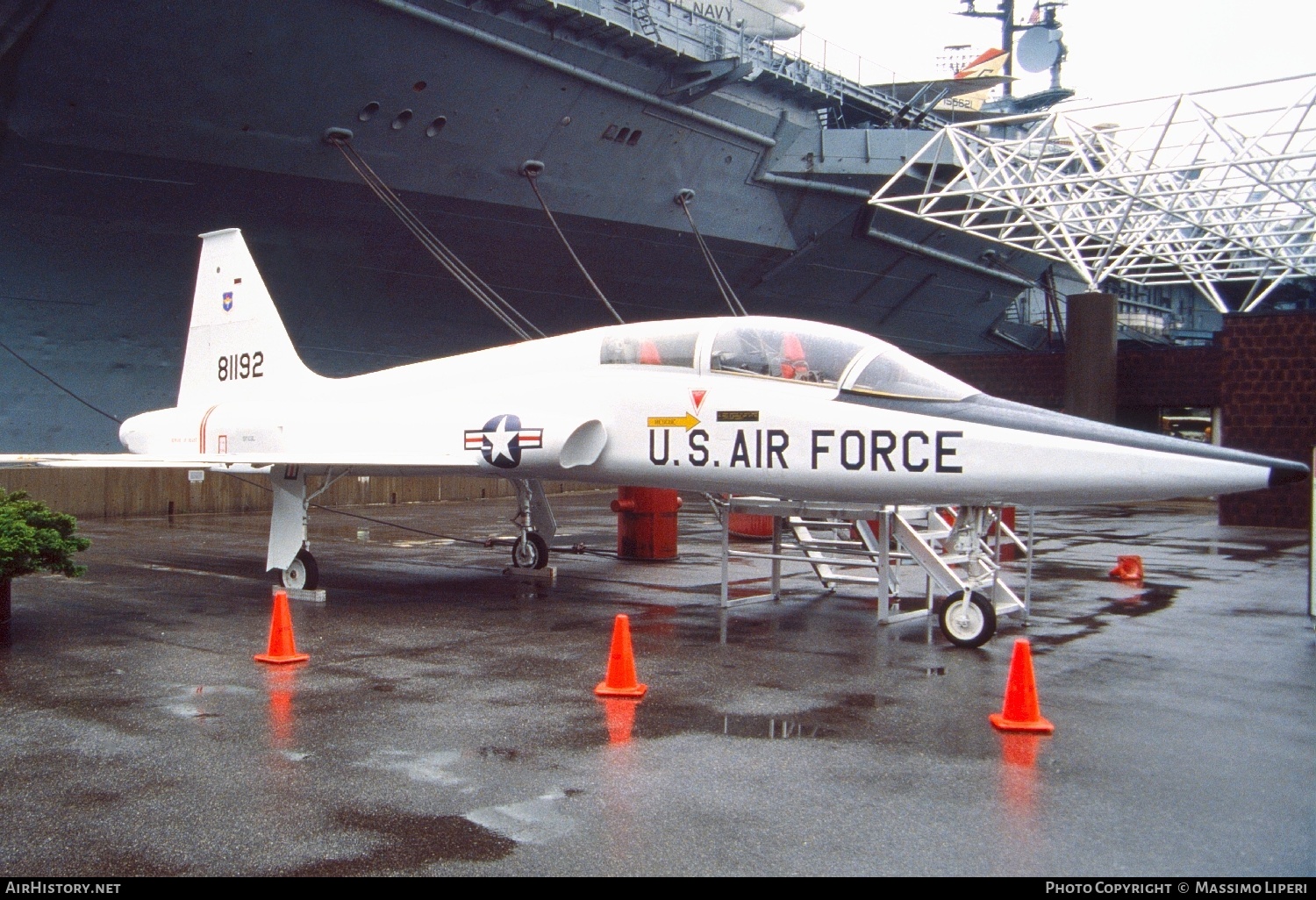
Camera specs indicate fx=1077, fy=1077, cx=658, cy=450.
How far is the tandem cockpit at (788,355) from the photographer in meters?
8.90

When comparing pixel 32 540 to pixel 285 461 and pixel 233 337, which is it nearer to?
pixel 285 461

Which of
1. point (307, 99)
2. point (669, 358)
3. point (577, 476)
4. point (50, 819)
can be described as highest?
point (307, 99)

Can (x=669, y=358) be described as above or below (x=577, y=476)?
above

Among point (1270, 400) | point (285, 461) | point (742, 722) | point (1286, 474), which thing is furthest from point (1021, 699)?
point (1270, 400)

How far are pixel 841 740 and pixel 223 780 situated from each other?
3.26 meters

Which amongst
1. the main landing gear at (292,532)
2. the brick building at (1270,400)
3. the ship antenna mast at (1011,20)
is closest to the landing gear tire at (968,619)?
the main landing gear at (292,532)

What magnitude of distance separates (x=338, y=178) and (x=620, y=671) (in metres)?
15.4

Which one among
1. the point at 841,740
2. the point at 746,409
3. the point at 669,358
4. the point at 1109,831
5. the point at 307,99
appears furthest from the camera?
the point at 307,99

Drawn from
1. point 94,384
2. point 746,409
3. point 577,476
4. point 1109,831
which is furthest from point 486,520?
point 1109,831

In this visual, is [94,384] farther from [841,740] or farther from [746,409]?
[841,740]

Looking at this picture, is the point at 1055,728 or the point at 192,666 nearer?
the point at 1055,728

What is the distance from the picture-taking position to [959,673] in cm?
788

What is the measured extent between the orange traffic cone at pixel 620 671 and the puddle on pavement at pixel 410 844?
2310mm

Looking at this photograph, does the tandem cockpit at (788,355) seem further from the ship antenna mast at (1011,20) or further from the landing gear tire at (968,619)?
the ship antenna mast at (1011,20)
